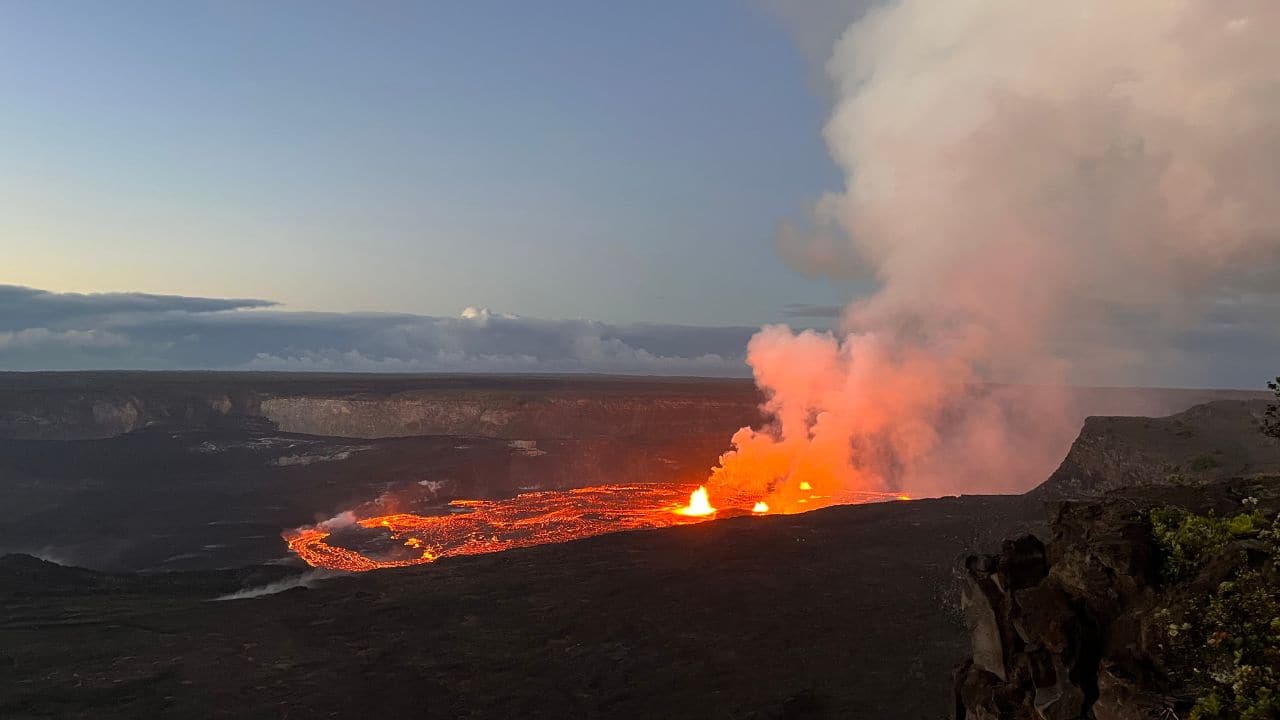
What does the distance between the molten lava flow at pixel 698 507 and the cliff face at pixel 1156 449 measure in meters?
19.6

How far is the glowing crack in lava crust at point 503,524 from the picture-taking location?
137 feet

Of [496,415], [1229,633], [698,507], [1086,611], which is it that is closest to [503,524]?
[698,507]

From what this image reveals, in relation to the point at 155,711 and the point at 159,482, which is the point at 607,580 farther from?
the point at 159,482

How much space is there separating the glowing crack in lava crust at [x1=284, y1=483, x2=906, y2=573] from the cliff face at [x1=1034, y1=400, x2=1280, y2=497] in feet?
45.5

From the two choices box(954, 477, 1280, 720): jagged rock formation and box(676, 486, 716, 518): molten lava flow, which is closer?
box(954, 477, 1280, 720): jagged rock formation

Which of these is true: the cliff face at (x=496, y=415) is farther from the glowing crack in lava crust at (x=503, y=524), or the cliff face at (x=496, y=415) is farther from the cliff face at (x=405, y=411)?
the glowing crack in lava crust at (x=503, y=524)

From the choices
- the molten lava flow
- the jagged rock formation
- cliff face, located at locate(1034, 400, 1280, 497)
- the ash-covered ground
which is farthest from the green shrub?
the molten lava flow

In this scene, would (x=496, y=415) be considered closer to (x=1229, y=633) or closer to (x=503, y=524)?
(x=503, y=524)

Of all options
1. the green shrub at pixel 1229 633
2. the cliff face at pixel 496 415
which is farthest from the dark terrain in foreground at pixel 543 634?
the cliff face at pixel 496 415

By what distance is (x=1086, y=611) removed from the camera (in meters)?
10.2

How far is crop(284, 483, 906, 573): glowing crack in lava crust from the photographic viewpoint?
41719 millimetres

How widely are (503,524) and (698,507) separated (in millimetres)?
12861

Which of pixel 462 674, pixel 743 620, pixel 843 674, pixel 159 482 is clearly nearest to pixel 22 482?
pixel 159 482

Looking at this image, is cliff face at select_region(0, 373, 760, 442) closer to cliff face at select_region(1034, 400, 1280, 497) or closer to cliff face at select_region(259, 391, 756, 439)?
cliff face at select_region(259, 391, 756, 439)
